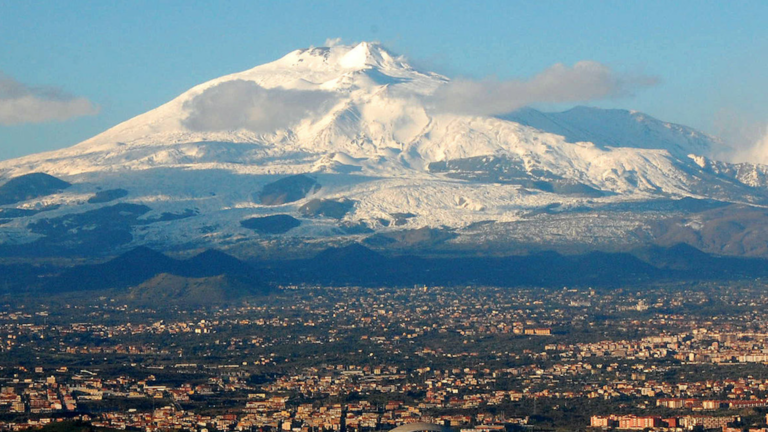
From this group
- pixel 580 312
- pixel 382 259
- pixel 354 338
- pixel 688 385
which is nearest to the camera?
pixel 688 385

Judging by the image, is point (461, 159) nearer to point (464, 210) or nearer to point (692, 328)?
point (464, 210)

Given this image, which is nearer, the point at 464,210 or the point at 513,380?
the point at 513,380

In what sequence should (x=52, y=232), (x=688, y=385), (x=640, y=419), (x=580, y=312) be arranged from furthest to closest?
1. (x=52, y=232)
2. (x=580, y=312)
3. (x=688, y=385)
4. (x=640, y=419)

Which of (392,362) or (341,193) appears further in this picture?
(341,193)

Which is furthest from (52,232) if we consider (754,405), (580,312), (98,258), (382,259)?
(754,405)

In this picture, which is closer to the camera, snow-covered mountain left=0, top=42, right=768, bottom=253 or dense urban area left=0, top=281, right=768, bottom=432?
dense urban area left=0, top=281, right=768, bottom=432

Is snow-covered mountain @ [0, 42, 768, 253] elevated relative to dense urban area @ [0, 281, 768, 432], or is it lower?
elevated

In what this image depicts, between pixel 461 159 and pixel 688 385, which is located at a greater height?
pixel 461 159

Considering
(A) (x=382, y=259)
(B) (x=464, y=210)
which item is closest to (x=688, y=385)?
(A) (x=382, y=259)
